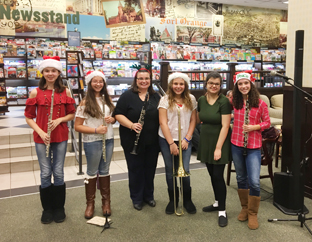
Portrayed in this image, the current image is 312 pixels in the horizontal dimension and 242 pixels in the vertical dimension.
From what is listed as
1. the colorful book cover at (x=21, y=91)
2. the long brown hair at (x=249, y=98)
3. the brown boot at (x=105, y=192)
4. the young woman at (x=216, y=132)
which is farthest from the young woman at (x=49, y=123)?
the colorful book cover at (x=21, y=91)

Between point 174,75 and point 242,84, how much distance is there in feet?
2.09

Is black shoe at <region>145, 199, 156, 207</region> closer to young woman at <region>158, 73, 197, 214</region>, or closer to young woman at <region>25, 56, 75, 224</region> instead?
young woman at <region>158, 73, 197, 214</region>

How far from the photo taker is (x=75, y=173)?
13.9 feet

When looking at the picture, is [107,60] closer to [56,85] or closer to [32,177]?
[32,177]

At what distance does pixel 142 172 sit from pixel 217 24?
8.91m

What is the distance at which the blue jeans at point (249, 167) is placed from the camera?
250 centimetres

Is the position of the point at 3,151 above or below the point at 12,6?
below

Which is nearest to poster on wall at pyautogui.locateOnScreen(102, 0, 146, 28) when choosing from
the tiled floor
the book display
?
the book display

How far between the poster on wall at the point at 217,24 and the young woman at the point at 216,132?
8548 mm

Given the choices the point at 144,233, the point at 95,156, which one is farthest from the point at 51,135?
the point at 144,233

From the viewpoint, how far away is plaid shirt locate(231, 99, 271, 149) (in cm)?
251

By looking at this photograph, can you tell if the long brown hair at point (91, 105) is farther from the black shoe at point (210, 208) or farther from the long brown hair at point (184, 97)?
the black shoe at point (210, 208)

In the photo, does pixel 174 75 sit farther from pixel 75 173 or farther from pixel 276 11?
pixel 276 11

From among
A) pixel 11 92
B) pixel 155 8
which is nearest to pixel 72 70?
pixel 11 92
